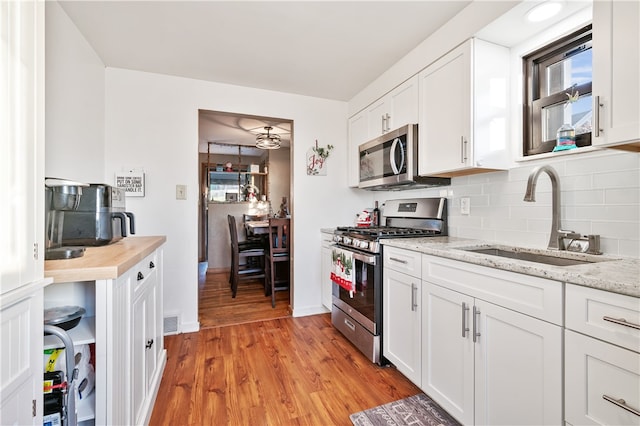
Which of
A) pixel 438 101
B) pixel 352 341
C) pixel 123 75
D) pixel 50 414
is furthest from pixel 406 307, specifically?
pixel 123 75

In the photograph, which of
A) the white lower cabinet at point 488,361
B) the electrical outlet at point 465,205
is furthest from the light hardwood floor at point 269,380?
the electrical outlet at point 465,205

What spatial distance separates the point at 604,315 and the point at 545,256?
729mm

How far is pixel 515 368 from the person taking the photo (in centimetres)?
111

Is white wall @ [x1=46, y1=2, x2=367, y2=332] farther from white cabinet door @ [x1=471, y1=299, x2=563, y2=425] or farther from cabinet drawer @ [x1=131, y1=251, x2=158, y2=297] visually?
white cabinet door @ [x1=471, y1=299, x2=563, y2=425]

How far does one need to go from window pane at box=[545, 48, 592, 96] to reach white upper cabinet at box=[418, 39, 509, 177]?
22 centimetres

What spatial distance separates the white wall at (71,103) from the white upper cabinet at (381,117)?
2227 millimetres

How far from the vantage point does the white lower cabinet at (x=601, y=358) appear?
2.58 feet

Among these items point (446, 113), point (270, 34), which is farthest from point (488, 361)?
point (270, 34)

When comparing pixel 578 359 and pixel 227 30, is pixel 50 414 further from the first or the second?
pixel 227 30

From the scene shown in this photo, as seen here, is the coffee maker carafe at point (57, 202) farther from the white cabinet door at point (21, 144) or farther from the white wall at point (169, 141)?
the white wall at point (169, 141)

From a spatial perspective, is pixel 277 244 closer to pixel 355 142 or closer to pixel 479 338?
pixel 355 142

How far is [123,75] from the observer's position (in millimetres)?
2438

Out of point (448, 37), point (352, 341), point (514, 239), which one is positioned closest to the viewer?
point (514, 239)

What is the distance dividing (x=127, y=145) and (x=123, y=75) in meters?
0.59
